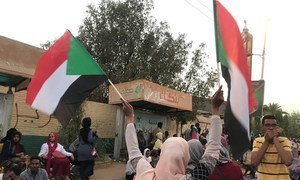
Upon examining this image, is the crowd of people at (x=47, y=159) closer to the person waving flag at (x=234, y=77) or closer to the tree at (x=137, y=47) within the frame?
the person waving flag at (x=234, y=77)

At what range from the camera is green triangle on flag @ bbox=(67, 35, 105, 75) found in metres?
4.60

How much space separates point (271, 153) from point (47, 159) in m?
5.89

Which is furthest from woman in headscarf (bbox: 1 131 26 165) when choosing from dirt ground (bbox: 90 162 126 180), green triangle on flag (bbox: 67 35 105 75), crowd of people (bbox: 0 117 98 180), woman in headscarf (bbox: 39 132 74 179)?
dirt ground (bbox: 90 162 126 180)

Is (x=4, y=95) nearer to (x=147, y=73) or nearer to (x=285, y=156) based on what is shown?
(x=285, y=156)

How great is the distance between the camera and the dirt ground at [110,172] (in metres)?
13.0

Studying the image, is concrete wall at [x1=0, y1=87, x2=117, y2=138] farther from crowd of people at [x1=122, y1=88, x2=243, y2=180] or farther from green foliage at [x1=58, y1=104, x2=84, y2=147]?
crowd of people at [x1=122, y1=88, x2=243, y2=180]

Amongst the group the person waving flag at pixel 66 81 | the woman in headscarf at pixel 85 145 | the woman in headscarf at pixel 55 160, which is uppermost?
the person waving flag at pixel 66 81

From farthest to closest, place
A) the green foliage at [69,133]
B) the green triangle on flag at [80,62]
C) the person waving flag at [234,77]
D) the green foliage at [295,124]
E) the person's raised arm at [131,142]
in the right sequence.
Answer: the green foliage at [295,124] → the green foliage at [69,133] → the green triangle on flag at [80,62] → the person waving flag at [234,77] → the person's raised arm at [131,142]

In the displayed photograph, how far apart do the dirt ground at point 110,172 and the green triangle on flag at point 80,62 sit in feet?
27.4

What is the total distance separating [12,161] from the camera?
7.35 metres

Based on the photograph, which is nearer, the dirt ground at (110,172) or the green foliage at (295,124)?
the dirt ground at (110,172)

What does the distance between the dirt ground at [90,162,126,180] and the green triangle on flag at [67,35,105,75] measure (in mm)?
8360

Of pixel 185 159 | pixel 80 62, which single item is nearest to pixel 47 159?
pixel 80 62

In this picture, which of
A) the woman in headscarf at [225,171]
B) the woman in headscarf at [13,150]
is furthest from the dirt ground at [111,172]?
the woman in headscarf at [225,171]
